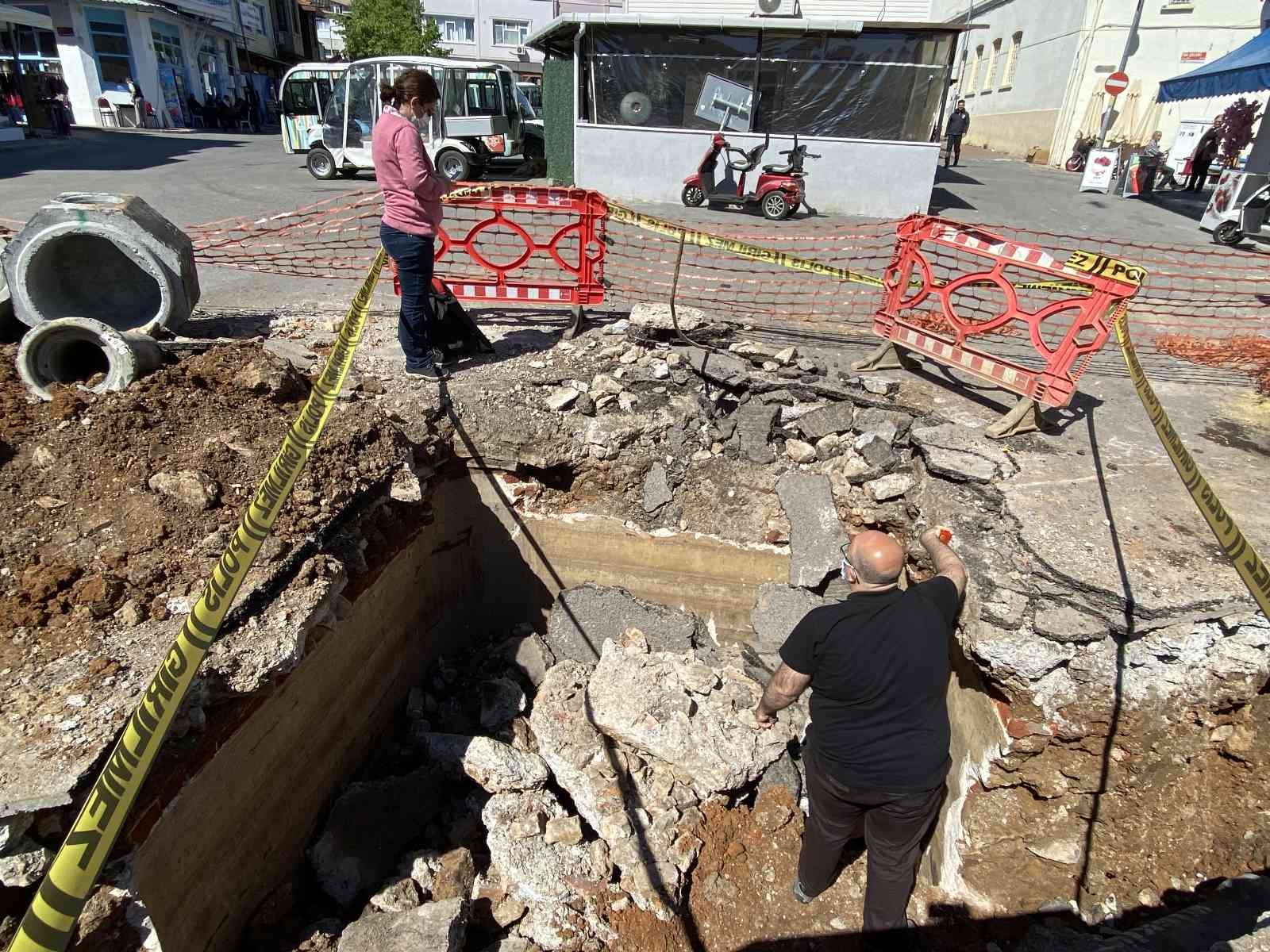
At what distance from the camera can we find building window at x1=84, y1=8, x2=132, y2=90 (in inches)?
1005

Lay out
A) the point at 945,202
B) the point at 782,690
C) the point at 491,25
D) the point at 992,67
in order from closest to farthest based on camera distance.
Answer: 1. the point at 782,690
2. the point at 945,202
3. the point at 992,67
4. the point at 491,25

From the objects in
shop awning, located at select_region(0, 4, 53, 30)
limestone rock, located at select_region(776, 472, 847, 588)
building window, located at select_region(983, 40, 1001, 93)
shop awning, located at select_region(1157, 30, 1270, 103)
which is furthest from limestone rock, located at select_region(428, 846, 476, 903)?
building window, located at select_region(983, 40, 1001, 93)

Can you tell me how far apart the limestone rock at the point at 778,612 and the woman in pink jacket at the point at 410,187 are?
3.00 metres

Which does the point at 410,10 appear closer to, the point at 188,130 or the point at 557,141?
the point at 188,130

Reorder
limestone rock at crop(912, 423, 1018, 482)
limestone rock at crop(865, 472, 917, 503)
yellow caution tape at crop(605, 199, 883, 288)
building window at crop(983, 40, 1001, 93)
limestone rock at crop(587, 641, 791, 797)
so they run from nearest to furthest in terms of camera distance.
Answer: limestone rock at crop(587, 641, 791, 797) → limestone rock at crop(912, 423, 1018, 482) → limestone rock at crop(865, 472, 917, 503) → yellow caution tape at crop(605, 199, 883, 288) → building window at crop(983, 40, 1001, 93)

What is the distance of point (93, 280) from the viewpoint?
5727 millimetres

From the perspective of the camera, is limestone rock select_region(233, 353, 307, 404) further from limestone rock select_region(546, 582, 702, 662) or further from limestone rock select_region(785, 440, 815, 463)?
limestone rock select_region(785, 440, 815, 463)

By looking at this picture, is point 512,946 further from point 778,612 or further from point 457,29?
point 457,29

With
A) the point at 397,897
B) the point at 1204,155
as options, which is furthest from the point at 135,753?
the point at 1204,155

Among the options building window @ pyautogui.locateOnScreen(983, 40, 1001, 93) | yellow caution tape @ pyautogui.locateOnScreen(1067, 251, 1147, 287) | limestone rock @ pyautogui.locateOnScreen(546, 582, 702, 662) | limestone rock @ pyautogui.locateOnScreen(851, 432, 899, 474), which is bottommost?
limestone rock @ pyautogui.locateOnScreen(546, 582, 702, 662)

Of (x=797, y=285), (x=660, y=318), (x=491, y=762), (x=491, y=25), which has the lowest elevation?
(x=491, y=762)

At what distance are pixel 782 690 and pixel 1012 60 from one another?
1314 inches

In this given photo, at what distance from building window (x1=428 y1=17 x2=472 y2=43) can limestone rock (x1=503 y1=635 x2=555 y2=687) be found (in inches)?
1634

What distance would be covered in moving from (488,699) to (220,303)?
15.7ft
